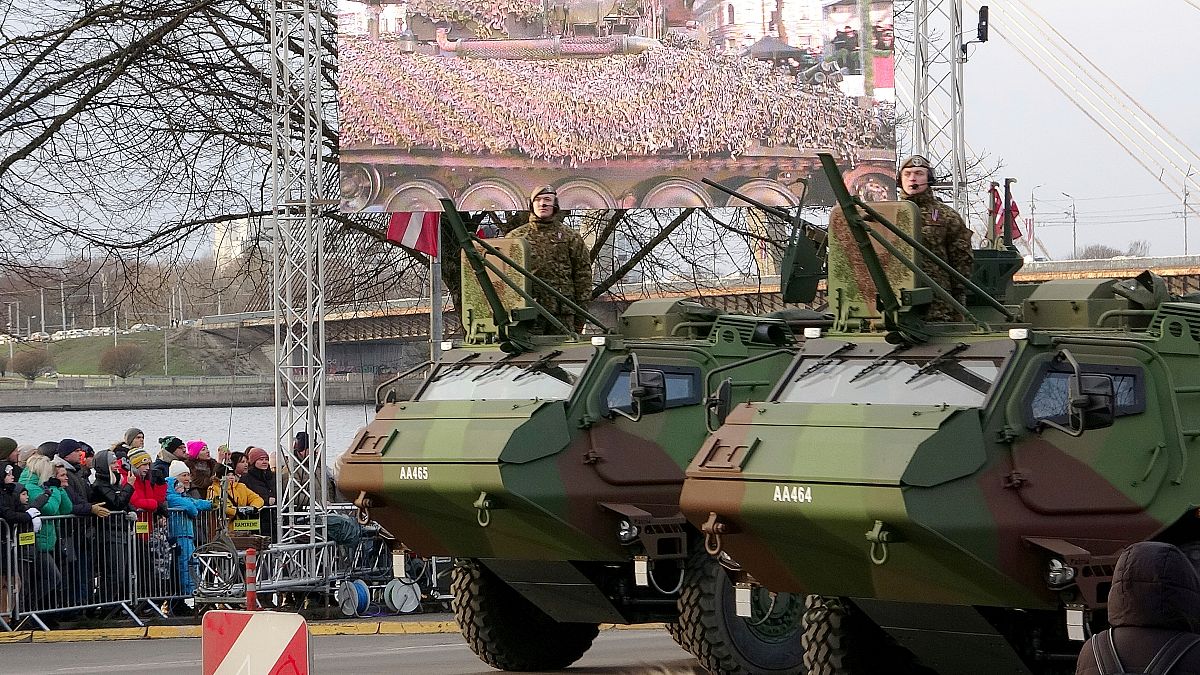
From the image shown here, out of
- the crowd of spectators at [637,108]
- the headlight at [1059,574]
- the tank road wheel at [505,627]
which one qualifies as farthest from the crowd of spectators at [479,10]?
the headlight at [1059,574]

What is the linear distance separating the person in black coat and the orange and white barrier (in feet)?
11.1

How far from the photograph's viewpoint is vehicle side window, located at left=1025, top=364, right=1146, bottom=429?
10125 mm

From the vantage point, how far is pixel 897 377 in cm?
1073

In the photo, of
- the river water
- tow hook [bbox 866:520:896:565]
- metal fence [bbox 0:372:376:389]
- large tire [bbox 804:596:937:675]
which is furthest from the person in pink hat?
the river water

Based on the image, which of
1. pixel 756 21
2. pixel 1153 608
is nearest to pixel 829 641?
pixel 1153 608

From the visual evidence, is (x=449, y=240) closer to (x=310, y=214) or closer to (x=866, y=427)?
(x=310, y=214)

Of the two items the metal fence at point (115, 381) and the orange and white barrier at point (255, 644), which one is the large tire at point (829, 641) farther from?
the metal fence at point (115, 381)

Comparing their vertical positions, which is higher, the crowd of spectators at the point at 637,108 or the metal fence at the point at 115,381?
the crowd of spectators at the point at 637,108

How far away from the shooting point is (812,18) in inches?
789

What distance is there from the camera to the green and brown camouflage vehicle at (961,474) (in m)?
9.78

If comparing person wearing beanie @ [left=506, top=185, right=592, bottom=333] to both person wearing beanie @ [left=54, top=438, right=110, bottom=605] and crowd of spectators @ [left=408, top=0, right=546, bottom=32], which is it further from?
person wearing beanie @ [left=54, top=438, right=110, bottom=605]

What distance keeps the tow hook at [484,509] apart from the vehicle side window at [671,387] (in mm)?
1170

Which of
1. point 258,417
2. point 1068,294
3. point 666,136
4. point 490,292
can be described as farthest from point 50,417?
point 1068,294

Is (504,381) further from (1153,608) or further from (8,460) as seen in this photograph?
(1153,608)
